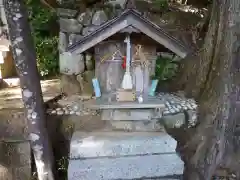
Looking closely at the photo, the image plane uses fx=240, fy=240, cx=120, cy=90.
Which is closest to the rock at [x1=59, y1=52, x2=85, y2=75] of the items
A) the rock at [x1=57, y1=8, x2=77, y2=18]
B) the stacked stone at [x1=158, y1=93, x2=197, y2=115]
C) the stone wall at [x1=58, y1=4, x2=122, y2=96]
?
the stone wall at [x1=58, y1=4, x2=122, y2=96]

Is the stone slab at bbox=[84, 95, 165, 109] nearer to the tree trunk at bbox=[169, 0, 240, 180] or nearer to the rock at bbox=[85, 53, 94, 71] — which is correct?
the tree trunk at bbox=[169, 0, 240, 180]

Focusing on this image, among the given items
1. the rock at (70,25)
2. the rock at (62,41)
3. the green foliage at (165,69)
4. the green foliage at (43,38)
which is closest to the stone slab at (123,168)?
the green foliage at (165,69)

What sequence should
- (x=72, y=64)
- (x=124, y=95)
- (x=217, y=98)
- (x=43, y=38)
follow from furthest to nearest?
(x=43, y=38) < (x=72, y=64) < (x=217, y=98) < (x=124, y=95)

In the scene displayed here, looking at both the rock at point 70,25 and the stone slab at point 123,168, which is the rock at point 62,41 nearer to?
the rock at point 70,25

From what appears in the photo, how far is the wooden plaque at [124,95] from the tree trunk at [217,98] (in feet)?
4.36

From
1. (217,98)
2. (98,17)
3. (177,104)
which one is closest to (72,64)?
(98,17)

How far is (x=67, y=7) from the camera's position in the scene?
537 centimetres

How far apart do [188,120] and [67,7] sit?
Answer: 356 centimetres

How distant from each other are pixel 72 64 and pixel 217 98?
3.13m

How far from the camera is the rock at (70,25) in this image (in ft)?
17.4

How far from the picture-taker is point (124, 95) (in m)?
3.64

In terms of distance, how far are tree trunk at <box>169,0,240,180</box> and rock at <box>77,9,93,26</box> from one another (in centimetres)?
249

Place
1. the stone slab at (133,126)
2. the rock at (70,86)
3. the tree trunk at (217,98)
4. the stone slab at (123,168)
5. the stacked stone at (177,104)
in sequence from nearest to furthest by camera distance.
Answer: the stone slab at (123,168) < the tree trunk at (217,98) < the stone slab at (133,126) < the stacked stone at (177,104) < the rock at (70,86)

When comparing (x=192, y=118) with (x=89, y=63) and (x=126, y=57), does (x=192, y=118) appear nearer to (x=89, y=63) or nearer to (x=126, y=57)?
(x=126, y=57)
